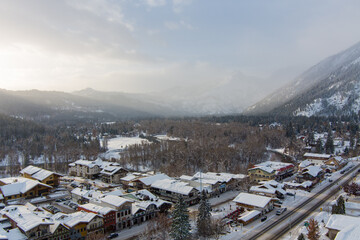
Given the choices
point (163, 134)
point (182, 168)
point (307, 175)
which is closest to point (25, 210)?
point (182, 168)

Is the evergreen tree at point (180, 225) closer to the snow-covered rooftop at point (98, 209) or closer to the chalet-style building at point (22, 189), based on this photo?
the snow-covered rooftop at point (98, 209)

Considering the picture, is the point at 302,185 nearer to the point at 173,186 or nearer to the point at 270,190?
the point at 270,190

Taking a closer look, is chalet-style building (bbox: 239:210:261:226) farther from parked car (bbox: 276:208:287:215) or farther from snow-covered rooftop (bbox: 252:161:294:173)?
snow-covered rooftop (bbox: 252:161:294:173)

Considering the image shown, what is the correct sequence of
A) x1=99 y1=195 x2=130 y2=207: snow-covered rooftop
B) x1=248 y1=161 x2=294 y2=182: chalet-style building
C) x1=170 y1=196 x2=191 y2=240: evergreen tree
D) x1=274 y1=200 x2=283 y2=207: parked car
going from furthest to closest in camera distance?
x1=248 y1=161 x2=294 y2=182: chalet-style building, x1=274 y1=200 x2=283 y2=207: parked car, x1=99 y1=195 x2=130 y2=207: snow-covered rooftop, x1=170 y1=196 x2=191 y2=240: evergreen tree

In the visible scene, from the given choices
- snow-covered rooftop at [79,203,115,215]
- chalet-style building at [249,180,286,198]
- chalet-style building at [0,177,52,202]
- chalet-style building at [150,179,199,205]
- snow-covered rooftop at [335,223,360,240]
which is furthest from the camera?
chalet-style building at [0,177,52,202]

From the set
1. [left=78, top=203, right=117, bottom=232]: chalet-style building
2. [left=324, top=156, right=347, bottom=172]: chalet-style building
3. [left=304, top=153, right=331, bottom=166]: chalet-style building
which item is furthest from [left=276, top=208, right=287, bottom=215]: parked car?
[left=304, top=153, right=331, bottom=166]: chalet-style building

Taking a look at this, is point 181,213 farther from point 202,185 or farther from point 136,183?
point 136,183

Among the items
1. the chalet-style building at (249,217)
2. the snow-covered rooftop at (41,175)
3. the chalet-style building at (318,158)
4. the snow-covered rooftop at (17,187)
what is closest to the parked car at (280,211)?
the chalet-style building at (249,217)
